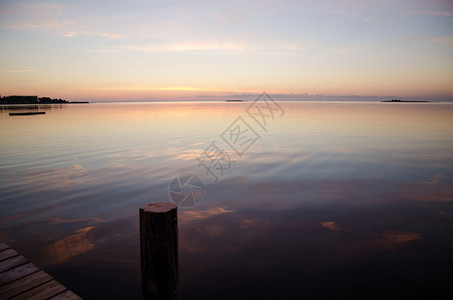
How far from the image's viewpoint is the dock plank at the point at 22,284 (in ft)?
13.6

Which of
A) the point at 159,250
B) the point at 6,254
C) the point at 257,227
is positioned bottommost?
the point at 257,227

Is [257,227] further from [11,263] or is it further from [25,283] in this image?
[11,263]

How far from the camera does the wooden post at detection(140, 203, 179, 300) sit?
348 centimetres

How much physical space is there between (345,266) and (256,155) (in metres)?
12.8

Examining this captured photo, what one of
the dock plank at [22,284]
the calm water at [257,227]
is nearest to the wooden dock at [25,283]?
the dock plank at [22,284]

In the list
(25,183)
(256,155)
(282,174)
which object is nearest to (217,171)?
A: (282,174)

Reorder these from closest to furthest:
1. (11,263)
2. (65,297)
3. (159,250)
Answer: (159,250), (65,297), (11,263)

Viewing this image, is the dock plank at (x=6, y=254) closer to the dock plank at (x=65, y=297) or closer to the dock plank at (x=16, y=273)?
the dock plank at (x=16, y=273)

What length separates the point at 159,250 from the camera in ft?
11.7

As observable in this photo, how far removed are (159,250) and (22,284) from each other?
2.78 metres

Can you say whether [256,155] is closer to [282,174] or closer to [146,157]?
[282,174]

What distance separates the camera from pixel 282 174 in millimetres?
13570

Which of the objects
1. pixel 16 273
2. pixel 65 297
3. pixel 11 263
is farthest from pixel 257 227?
pixel 11 263

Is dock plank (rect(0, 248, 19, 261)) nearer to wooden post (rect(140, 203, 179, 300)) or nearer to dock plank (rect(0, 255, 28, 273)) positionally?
dock plank (rect(0, 255, 28, 273))
